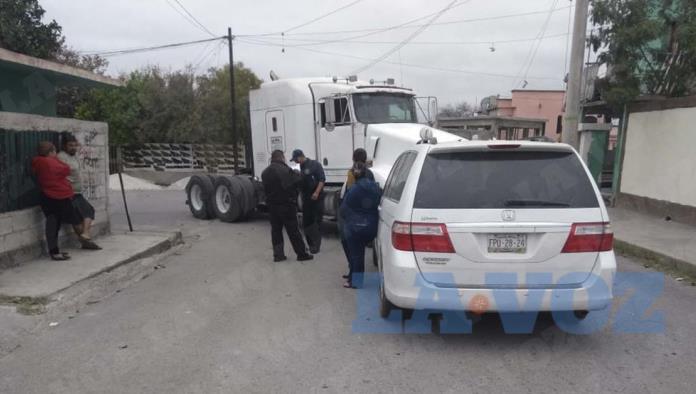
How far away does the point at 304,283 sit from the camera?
720cm

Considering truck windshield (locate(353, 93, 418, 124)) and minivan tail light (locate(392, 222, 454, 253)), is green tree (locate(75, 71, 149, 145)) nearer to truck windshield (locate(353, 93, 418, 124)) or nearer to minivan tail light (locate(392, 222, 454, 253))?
truck windshield (locate(353, 93, 418, 124))

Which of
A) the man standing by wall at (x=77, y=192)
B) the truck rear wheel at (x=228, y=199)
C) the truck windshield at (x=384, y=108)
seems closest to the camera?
the man standing by wall at (x=77, y=192)

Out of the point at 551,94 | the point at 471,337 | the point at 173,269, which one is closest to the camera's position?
the point at 471,337

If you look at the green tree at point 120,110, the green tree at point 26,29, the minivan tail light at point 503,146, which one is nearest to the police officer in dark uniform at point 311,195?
the minivan tail light at point 503,146

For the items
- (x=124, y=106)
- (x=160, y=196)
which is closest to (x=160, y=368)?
(x=160, y=196)

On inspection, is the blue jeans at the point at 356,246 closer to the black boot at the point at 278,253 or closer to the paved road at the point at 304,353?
the paved road at the point at 304,353

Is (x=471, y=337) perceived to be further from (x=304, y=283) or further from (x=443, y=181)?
(x=304, y=283)

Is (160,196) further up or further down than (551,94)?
further down

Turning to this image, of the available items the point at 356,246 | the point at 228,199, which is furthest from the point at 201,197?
the point at 356,246

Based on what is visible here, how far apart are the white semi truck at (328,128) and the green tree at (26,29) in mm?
8403

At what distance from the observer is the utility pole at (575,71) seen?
12.0m

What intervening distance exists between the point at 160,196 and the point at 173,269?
45.4 ft

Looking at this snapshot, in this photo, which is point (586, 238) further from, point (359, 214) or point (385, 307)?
point (359, 214)

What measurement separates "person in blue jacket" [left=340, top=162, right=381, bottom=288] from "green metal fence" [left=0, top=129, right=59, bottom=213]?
4.39 meters
